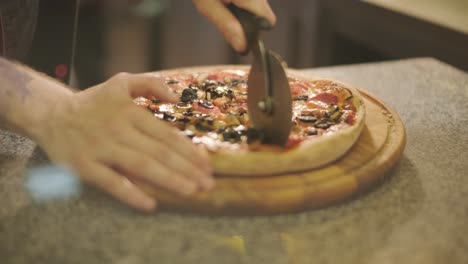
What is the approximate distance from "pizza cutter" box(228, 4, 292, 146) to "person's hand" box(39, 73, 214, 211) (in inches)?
6.7

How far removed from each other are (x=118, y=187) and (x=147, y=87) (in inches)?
10.4

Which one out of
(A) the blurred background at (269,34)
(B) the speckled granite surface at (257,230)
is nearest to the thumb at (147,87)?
(B) the speckled granite surface at (257,230)

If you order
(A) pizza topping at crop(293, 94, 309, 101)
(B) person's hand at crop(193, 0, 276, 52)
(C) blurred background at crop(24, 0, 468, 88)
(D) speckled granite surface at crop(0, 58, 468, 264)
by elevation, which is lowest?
(C) blurred background at crop(24, 0, 468, 88)

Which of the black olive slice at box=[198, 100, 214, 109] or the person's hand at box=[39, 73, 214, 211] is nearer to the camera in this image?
the person's hand at box=[39, 73, 214, 211]

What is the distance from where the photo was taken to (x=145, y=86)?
3.47 feet

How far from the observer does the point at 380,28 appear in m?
2.26

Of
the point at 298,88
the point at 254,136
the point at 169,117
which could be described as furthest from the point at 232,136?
the point at 298,88

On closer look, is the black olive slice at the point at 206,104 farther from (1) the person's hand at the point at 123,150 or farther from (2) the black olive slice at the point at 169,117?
(1) the person's hand at the point at 123,150

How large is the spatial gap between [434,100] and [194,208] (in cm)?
96

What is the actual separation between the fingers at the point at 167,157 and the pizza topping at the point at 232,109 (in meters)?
0.11

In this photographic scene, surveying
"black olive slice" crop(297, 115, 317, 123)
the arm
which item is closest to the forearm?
the arm

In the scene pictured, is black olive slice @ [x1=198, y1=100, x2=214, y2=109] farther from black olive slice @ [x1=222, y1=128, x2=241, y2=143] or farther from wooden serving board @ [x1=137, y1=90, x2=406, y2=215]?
wooden serving board @ [x1=137, y1=90, x2=406, y2=215]

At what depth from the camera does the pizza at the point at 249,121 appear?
3.13 feet

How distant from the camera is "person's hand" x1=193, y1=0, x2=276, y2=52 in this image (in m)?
1.08
